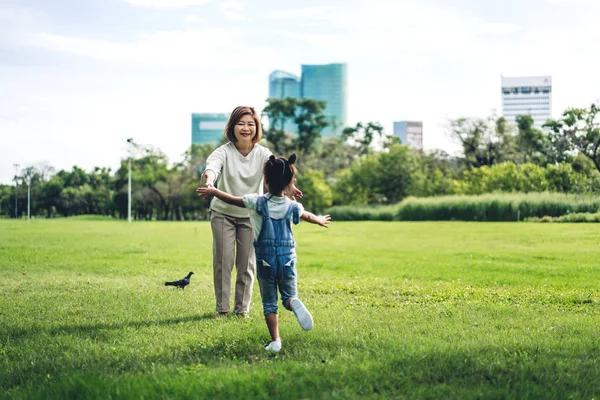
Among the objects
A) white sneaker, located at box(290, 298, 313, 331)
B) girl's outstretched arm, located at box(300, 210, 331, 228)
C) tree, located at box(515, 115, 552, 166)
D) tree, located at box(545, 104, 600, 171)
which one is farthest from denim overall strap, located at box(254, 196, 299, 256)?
tree, located at box(515, 115, 552, 166)

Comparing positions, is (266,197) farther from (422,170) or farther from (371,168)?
(422,170)

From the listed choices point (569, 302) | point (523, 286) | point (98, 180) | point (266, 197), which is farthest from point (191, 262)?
point (98, 180)

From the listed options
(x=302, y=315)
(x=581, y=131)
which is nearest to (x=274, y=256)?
(x=302, y=315)

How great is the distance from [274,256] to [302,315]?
564 millimetres

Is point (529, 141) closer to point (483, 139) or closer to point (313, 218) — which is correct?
point (483, 139)

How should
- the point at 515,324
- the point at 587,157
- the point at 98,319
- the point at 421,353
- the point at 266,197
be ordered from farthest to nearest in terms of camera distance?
1. the point at 587,157
2. the point at 98,319
3. the point at 515,324
4. the point at 266,197
5. the point at 421,353

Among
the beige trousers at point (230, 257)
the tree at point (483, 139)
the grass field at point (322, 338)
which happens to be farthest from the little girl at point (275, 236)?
the tree at point (483, 139)

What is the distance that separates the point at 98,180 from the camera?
71688mm

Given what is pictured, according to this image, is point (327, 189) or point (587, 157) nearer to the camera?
point (587, 157)

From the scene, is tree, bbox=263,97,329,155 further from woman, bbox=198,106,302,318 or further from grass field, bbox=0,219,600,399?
woman, bbox=198,106,302,318

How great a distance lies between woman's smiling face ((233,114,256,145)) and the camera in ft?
22.6

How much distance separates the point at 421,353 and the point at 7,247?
1562 cm

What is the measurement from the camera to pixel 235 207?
7.05m

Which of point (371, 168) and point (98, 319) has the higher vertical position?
point (371, 168)
